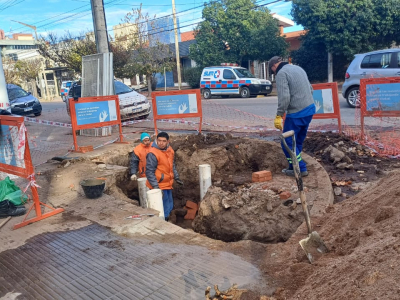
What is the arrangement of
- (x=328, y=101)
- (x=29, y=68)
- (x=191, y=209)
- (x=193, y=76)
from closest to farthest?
1. (x=191, y=209)
2. (x=328, y=101)
3. (x=193, y=76)
4. (x=29, y=68)

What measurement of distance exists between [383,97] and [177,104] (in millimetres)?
4498

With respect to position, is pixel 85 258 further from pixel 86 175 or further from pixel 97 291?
pixel 86 175

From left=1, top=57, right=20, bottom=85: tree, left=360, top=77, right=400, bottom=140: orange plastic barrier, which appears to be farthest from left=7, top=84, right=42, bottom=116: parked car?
left=1, top=57, right=20, bottom=85: tree

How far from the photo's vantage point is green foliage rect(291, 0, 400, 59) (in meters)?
21.8

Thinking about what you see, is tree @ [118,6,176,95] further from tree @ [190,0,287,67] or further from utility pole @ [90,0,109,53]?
utility pole @ [90,0,109,53]

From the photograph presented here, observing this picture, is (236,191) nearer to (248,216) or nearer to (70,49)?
(248,216)

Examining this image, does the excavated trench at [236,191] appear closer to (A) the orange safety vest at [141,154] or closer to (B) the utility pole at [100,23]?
(A) the orange safety vest at [141,154]


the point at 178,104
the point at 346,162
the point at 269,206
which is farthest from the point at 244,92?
the point at 269,206

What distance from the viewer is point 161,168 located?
5781 millimetres

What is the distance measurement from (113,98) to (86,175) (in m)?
3.05

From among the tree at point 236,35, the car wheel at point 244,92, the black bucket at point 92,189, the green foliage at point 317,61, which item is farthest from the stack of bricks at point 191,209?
the tree at point 236,35

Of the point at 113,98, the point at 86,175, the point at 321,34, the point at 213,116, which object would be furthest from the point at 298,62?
the point at 86,175

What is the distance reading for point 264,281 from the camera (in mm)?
2965

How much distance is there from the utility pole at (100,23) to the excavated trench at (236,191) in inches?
166
